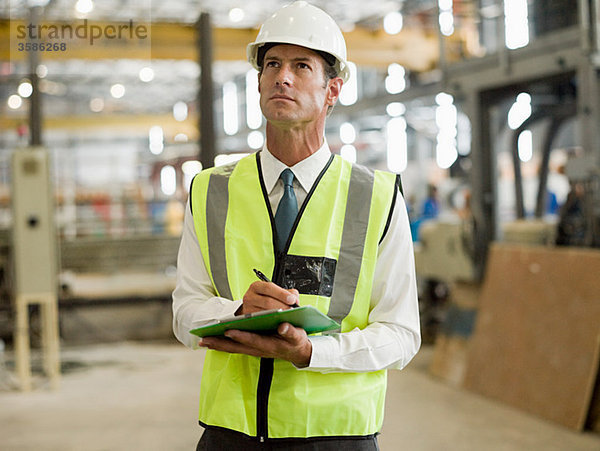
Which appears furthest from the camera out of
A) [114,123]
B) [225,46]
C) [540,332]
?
[114,123]

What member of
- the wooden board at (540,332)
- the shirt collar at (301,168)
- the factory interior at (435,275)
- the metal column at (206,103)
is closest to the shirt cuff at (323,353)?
the shirt collar at (301,168)

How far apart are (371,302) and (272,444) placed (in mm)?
403

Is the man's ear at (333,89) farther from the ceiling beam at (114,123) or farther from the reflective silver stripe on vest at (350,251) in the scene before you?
→ the ceiling beam at (114,123)

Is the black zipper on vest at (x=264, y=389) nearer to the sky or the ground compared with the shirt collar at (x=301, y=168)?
nearer to the ground

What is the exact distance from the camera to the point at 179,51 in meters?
9.33

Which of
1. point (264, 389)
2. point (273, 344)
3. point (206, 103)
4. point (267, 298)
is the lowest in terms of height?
point (264, 389)

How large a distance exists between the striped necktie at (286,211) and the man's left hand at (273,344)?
0.84ft

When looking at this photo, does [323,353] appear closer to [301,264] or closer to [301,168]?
[301,264]

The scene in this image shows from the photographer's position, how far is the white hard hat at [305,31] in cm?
181

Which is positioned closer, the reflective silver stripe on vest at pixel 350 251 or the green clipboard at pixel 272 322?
the green clipboard at pixel 272 322

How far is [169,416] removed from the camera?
19.2ft

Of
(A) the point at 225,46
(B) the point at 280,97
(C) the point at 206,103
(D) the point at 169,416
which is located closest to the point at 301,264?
(B) the point at 280,97

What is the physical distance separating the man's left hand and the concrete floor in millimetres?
3637

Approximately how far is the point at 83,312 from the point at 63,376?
3.02 metres
